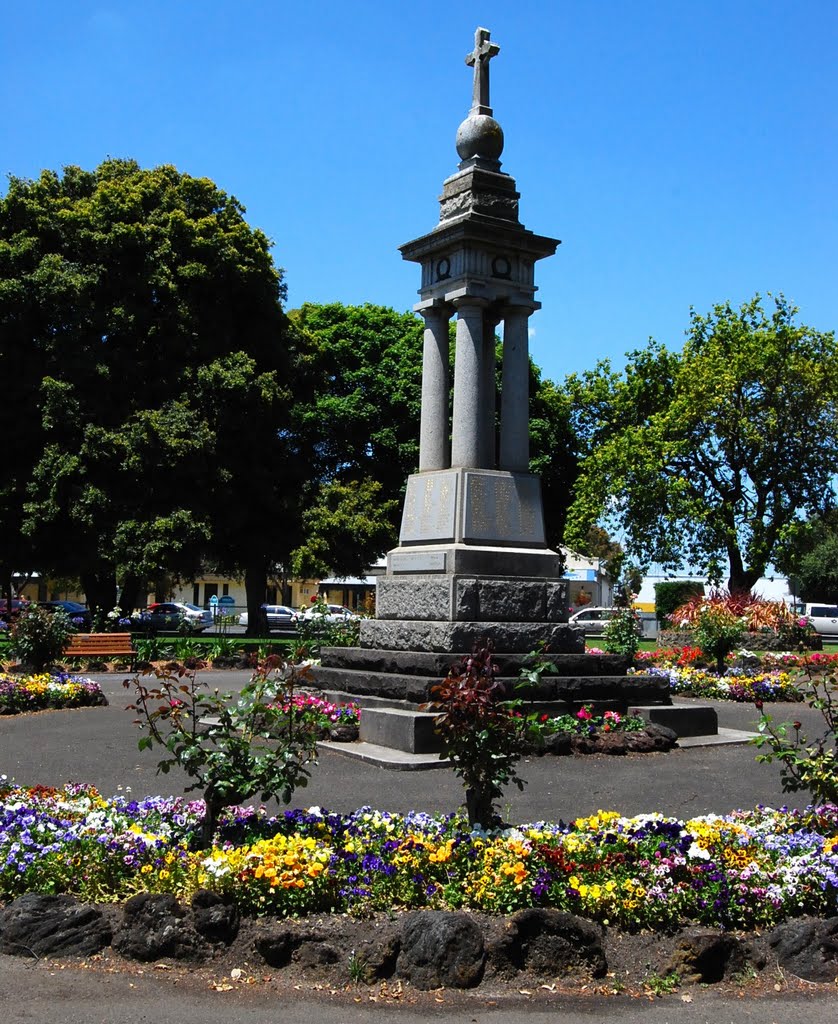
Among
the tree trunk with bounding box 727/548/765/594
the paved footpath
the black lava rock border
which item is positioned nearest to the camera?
the paved footpath

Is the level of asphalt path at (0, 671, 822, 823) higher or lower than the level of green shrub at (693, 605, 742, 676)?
lower

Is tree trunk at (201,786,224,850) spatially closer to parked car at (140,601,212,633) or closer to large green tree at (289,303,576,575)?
parked car at (140,601,212,633)

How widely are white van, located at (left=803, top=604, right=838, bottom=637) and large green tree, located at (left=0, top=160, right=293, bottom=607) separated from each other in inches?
1100

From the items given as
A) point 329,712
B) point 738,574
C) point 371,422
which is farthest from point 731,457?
point 329,712

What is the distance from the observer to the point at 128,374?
29.8 m

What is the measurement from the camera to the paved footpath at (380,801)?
180 inches

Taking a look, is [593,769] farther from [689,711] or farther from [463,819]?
[463,819]

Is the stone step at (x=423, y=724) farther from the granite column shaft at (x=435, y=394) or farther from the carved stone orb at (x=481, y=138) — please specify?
the carved stone orb at (x=481, y=138)

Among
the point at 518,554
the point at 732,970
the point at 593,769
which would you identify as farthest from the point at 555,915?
the point at 518,554

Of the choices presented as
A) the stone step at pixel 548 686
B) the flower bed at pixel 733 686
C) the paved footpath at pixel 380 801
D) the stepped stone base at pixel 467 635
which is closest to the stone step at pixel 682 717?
the stone step at pixel 548 686

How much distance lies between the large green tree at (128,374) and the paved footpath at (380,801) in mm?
10082

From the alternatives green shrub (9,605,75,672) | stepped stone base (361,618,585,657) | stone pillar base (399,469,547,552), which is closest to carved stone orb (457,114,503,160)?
stone pillar base (399,469,547,552)

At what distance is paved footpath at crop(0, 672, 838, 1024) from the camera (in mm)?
4578

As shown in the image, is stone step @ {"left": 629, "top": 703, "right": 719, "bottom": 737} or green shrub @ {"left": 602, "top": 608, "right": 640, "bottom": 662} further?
green shrub @ {"left": 602, "top": 608, "right": 640, "bottom": 662}
